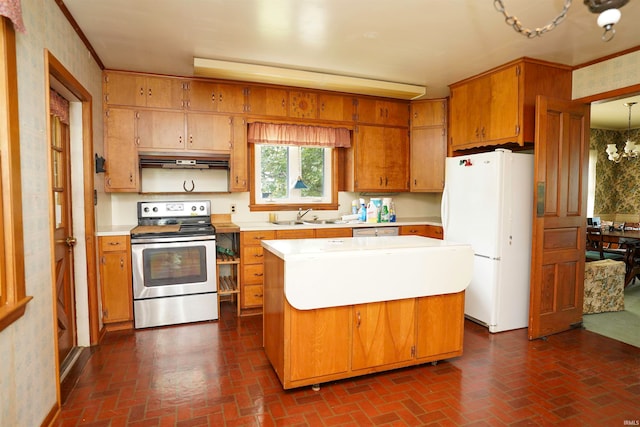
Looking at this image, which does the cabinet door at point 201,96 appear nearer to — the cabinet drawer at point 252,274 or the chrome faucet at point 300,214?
the chrome faucet at point 300,214

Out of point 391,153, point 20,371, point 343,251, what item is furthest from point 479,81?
point 20,371

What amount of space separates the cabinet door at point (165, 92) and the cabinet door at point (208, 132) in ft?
0.64

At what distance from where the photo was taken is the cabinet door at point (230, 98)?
13.7 ft

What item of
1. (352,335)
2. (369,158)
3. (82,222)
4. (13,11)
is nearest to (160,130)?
(82,222)

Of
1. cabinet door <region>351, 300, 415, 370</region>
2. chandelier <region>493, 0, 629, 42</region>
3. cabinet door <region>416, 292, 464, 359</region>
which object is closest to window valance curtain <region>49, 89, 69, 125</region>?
cabinet door <region>351, 300, 415, 370</region>

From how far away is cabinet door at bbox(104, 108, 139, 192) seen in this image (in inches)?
151

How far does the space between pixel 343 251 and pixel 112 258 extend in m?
2.44

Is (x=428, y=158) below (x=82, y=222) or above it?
above

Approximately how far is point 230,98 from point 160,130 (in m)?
0.86

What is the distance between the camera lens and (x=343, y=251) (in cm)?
243

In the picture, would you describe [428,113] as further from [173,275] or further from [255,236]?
[173,275]

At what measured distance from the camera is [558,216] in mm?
3535

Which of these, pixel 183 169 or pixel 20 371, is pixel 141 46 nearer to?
pixel 183 169

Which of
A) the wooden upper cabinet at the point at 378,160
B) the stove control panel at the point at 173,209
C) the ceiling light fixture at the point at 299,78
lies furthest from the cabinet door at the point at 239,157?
the wooden upper cabinet at the point at 378,160
